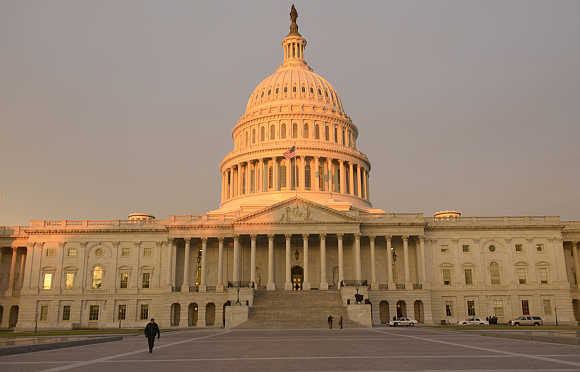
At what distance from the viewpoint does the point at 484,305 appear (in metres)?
75.4

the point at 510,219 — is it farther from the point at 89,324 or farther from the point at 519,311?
the point at 89,324

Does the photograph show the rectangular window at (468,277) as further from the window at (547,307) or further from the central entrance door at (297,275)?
the central entrance door at (297,275)

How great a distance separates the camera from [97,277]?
258 ft

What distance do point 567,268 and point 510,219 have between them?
488 inches

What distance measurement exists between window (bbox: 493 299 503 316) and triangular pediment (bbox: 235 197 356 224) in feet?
79.6

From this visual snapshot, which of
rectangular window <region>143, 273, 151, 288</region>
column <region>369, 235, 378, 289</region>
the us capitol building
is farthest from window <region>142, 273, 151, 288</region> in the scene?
column <region>369, 235, 378, 289</region>

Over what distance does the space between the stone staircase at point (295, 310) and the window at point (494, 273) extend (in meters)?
25.8

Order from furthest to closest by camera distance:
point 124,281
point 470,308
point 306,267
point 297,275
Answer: point 297,275
point 124,281
point 470,308
point 306,267

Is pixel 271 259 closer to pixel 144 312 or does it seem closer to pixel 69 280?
pixel 144 312

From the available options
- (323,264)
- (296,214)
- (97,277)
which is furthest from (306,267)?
(97,277)

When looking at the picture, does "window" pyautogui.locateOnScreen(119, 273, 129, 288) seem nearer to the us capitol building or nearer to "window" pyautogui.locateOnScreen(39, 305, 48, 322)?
the us capitol building

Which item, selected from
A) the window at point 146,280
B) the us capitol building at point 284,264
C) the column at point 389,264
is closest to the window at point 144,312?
the us capitol building at point 284,264

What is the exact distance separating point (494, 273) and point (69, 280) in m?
63.5

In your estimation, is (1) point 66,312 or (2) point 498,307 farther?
(1) point 66,312
